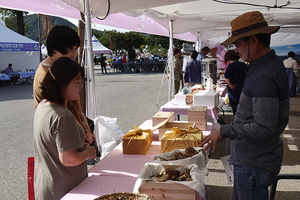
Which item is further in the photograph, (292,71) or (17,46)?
(17,46)

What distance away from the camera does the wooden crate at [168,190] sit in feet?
5.09

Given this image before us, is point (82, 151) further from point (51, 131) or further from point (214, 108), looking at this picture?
point (214, 108)

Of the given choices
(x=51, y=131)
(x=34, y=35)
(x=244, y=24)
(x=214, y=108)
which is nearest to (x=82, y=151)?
(x=51, y=131)

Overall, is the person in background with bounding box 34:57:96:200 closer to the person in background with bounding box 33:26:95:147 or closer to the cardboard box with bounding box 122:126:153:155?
the person in background with bounding box 33:26:95:147

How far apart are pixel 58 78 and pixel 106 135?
264 cm

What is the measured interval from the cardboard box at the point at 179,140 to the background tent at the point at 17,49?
15.3 meters

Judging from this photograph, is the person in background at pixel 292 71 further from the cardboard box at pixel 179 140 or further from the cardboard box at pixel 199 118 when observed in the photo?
the cardboard box at pixel 179 140

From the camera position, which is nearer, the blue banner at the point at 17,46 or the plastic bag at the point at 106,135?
the plastic bag at the point at 106,135

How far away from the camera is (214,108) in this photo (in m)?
4.50

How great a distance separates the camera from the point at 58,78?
151cm

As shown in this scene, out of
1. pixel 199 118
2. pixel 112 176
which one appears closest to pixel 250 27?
pixel 112 176

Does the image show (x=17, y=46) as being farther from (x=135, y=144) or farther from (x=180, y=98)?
(x=135, y=144)

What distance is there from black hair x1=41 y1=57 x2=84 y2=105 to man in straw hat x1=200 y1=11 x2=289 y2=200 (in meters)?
0.93

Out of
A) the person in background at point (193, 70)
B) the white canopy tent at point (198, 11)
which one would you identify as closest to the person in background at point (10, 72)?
the white canopy tent at point (198, 11)
